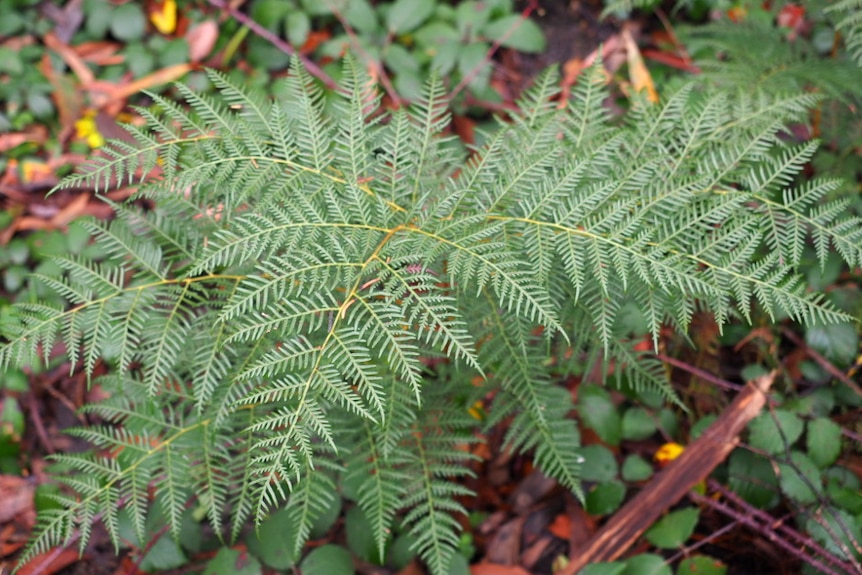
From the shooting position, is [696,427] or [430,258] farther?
[696,427]

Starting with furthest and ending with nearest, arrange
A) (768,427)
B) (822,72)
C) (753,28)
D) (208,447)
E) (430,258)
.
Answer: (753,28), (822,72), (768,427), (208,447), (430,258)

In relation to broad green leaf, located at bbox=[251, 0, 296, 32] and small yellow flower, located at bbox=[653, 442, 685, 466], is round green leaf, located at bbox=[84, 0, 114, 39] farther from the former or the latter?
small yellow flower, located at bbox=[653, 442, 685, 466]

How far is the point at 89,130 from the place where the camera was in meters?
3.29

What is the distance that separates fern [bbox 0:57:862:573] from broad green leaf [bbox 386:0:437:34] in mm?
1461

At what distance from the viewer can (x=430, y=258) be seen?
1477mm

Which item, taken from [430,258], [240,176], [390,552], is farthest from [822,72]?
[390,552]

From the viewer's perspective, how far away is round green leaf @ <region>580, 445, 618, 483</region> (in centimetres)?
240

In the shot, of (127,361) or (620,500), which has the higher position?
(127,361)

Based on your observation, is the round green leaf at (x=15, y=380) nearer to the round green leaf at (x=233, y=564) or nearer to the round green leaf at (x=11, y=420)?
the round green leaf at (x=11, y=420)

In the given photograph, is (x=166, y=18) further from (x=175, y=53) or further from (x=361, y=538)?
(x=361, y=538)

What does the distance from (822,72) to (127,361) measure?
2.53m

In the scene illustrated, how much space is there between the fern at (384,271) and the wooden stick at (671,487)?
438 mm

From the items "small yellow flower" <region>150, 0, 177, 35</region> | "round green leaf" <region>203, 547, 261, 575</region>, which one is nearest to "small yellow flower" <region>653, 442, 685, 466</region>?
"round green leaf" <region>203, 547, 261, 575</region>

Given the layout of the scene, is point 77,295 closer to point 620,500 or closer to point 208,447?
point 208,447
